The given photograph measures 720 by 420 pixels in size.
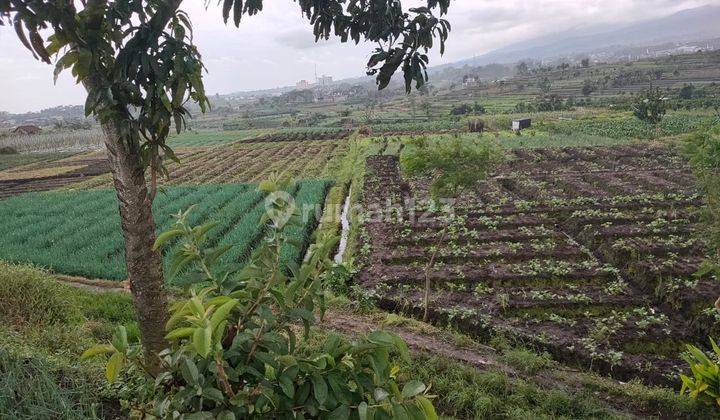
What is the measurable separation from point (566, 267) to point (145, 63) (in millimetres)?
8169

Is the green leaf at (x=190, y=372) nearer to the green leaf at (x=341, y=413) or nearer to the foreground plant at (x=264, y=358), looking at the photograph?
the foreground plant at (x=264, y=358)

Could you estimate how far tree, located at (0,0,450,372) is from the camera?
1.91 m

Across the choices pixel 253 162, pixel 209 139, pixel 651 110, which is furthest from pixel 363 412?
pixel 209 139

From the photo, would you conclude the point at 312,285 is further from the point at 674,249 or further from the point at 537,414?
the point at 674,249

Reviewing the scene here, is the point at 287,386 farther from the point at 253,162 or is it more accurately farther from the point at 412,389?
the point at 253,162

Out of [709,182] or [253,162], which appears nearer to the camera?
[709,182]

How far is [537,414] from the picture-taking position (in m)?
4.65

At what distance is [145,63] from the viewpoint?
1.90m

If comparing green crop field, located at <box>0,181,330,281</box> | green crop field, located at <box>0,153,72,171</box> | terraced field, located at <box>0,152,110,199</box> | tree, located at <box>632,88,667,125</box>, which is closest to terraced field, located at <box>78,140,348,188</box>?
terraced field, located at <box>0,152,110,199</box>

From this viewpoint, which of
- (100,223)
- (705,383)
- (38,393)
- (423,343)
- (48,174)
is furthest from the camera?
(48,174)

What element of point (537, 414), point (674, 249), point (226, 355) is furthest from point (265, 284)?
point (674, 249)

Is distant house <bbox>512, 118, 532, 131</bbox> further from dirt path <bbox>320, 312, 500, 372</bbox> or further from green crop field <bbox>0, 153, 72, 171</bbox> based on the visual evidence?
green crop field <bbox>0, 153, 72, 171</bbox>

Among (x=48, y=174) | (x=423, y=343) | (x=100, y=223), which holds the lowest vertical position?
(x=423, y=343)

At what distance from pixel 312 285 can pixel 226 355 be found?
1.19 feet
